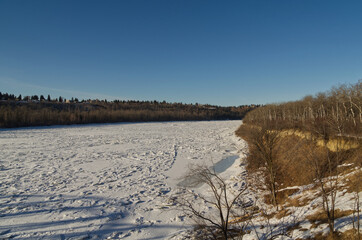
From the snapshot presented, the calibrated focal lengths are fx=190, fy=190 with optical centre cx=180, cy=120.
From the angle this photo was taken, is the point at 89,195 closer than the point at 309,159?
No

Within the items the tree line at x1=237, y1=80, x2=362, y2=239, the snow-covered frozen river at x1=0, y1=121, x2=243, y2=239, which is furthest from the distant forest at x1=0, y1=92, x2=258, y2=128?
the tree line at x1=237, y1=80, x2=362, y2=239

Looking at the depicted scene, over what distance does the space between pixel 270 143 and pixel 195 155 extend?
24.9ft

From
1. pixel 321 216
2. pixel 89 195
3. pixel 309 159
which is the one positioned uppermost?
pixel 309 159

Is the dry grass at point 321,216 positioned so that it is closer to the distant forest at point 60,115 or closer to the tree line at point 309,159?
the tree line at point 309,159

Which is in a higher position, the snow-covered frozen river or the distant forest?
the distant forest

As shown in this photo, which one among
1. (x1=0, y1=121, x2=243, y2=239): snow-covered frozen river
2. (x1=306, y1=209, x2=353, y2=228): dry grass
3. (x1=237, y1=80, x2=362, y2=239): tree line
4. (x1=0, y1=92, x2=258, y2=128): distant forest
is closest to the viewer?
(x1=306, y1=209, x2=353, y2=228): dry grass

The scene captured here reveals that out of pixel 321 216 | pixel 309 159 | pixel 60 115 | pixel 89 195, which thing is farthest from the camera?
pixel 60 115

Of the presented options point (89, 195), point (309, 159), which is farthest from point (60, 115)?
point (309, 159)

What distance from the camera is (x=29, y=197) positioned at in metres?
6.92

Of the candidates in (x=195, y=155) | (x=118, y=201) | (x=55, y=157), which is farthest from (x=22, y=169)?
(x=195, y=155)

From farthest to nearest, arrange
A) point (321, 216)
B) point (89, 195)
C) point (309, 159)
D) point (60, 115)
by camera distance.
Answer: point (60, 115) < point (89, 195) < point (309, 159) < point (321, 216)

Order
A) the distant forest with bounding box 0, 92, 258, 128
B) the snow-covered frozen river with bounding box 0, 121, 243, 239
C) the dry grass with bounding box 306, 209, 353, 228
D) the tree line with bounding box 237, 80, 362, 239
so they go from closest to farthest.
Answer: the dry grass with bounding box 306, 209, 353, 228 < the snow-covered frozen river with bounding box 0, 121, 243, 239 < the tree line with bounding box 237, 80, 362, 239 < the distant forest with bounding box 0, 92, 258, 128

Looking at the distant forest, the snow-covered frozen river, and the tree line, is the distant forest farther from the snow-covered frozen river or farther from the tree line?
the tree line

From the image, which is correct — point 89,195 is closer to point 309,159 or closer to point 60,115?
point 309,159
